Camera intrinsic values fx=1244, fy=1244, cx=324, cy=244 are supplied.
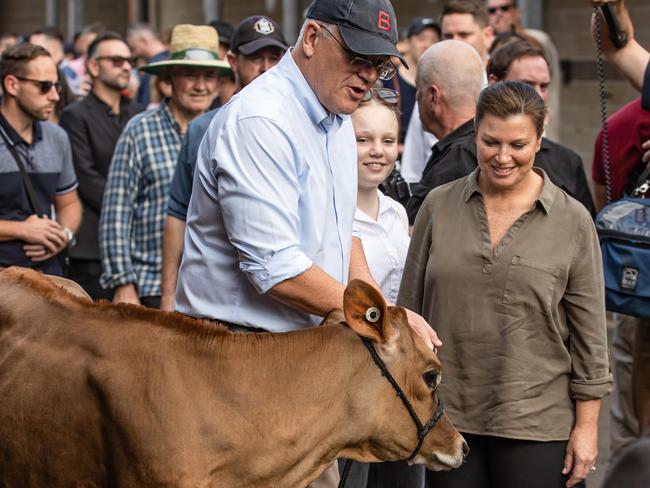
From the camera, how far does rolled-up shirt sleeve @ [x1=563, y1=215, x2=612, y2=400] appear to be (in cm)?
432

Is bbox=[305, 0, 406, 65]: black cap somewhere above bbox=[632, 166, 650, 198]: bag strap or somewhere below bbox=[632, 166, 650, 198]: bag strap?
above

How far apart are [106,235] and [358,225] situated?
2.05 meters

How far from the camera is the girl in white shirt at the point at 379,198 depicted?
16.9 feet

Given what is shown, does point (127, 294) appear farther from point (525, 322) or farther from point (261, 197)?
point (261, 197)

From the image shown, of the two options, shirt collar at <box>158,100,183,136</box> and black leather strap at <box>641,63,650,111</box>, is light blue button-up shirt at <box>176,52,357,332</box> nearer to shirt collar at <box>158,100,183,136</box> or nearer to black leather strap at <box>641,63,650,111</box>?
black leather strap at <box>641,63,650,111</box>

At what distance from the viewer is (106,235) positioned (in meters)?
6.73

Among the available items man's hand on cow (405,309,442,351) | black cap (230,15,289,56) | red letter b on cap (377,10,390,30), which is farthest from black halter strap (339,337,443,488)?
black cap (230,15,289,56)

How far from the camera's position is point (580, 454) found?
4.32m

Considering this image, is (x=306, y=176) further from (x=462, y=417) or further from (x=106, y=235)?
(x=106, y=235)

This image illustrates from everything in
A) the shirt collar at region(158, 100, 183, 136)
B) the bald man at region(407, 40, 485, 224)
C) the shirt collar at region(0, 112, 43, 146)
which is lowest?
the shirt collar at region(0, 112, 43, 146)

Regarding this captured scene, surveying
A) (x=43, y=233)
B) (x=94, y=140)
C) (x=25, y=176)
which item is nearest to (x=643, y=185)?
(x=43, y=233)

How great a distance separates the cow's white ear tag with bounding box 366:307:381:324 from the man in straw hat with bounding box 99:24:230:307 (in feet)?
10.8

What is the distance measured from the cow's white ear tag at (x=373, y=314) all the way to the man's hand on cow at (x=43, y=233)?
363cm

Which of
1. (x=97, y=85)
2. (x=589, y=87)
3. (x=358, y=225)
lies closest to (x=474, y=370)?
(x=358, y=225)
